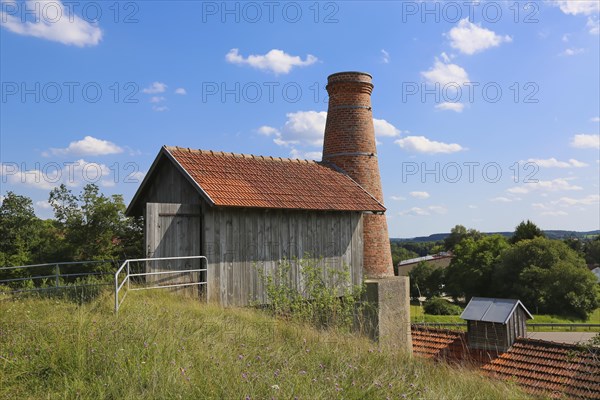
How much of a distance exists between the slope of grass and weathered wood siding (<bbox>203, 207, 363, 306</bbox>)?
13.1ft

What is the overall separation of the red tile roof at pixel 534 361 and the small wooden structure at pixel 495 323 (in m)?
0.38

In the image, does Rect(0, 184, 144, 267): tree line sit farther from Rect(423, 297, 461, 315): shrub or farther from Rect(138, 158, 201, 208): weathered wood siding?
Rect(423, 297, 461, 315): shrub

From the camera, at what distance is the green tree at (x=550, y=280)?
41.8 meters

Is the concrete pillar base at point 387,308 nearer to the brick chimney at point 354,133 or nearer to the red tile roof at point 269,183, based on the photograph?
the brick chimney at point 354,133

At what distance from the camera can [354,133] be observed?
688 inches

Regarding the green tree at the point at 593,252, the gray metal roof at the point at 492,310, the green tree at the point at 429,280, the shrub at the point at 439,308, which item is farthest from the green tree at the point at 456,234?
the gray metal roof at the point at 492,310

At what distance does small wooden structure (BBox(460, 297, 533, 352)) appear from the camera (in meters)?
18.1

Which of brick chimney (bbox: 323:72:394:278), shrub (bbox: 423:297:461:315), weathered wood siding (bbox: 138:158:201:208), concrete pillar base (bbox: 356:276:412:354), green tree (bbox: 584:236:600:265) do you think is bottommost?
shrub (bbox: 423:297:461:315)

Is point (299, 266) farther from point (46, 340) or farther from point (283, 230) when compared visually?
point (46, 340)

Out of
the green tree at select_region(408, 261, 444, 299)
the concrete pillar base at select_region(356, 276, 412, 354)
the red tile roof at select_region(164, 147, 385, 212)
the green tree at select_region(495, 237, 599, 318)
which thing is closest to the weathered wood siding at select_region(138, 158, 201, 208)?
the red tile roof at select_region(164, 147, 385, 212)

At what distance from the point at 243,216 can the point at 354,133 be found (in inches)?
259

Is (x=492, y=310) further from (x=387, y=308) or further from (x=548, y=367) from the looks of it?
(x=387, y=308)

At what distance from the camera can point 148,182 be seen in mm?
13953

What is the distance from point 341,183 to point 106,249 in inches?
614
